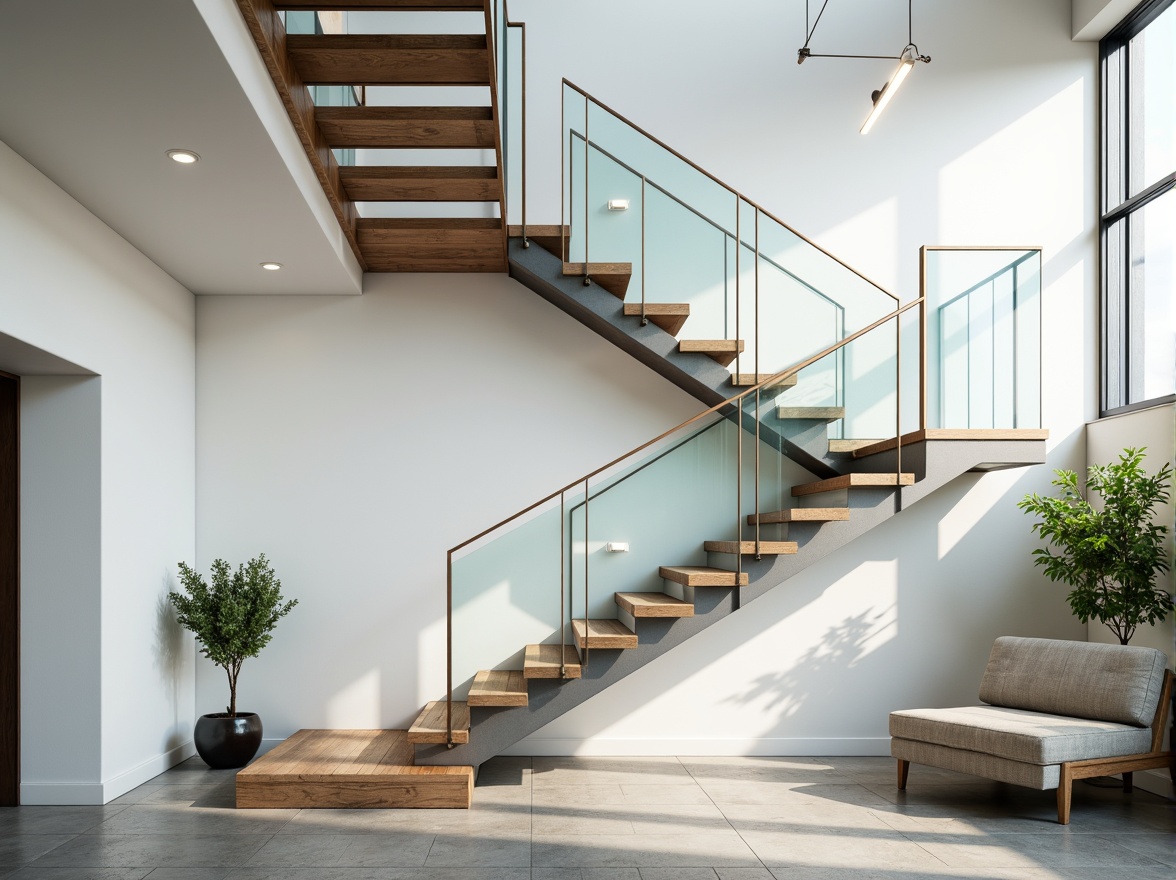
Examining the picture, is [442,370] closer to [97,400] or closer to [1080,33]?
[97,400]

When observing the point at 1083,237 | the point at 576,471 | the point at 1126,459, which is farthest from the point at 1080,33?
the point at 576,471

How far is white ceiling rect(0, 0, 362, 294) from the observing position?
3.23m

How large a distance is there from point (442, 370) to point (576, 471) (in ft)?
3.79

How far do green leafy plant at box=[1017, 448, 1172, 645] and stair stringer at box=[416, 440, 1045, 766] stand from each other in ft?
1.95

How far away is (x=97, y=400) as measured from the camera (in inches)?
205

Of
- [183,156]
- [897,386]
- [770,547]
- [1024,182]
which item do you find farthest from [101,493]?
[1024,182]

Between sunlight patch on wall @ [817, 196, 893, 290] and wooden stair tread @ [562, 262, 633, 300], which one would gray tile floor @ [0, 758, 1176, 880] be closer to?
wooden stair tread @ [562, 262, 633, 300]

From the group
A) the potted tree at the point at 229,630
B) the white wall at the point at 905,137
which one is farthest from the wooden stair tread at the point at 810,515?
the potted tree at the point at 229,630

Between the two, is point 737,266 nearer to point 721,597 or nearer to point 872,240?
point 872,240

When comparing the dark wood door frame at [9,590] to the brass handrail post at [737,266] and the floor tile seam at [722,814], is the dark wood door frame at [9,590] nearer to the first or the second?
the floor tile seam at [722,814]

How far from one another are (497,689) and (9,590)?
2.71 m

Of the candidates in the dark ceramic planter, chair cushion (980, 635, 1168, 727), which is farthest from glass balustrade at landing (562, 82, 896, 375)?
the dark ceramic planter

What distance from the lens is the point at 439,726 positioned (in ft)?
17.6

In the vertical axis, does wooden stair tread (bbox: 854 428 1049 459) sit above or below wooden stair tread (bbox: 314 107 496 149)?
below
